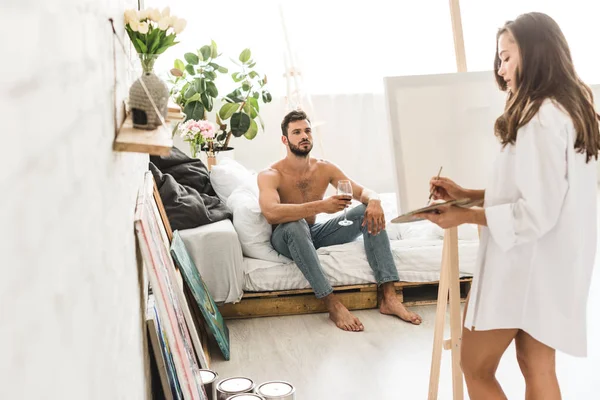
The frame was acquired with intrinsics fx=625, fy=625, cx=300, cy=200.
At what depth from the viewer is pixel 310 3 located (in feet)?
18.5

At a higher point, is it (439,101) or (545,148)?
(439,101)

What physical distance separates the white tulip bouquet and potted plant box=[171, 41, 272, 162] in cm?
320

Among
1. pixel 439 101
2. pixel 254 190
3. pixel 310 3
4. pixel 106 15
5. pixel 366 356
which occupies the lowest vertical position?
pixel 366 356

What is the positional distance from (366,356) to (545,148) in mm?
1642

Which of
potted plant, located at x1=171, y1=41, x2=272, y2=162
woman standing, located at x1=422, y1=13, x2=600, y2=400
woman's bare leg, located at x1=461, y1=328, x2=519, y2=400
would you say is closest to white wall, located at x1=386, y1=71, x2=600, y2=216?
woman standing, located at x1=422, y1=13, x2=600, y2=400

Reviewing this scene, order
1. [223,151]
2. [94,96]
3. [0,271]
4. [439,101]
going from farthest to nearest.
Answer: [223,151] < [439,101] < [94,96] < [0,271]

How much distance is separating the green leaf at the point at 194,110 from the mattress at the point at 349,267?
167 cm

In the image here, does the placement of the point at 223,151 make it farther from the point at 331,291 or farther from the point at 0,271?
the point at 0,271

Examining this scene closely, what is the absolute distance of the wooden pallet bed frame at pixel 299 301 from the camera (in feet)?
11.4

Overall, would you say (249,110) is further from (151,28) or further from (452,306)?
(151,28)

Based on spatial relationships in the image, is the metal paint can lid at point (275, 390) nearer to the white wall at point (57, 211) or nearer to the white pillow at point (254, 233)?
the white wall at point (57, 211)

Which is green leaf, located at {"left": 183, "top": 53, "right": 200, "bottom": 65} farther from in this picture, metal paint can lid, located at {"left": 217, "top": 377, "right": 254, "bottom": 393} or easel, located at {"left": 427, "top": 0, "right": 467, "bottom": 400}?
metal paint can lid, located at {"left": 217, "top": 377, "right": 254, "bottom": 393}

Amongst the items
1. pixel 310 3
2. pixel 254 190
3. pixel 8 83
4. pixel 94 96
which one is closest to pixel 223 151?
pixel 254 190

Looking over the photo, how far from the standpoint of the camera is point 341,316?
3.32 metres
